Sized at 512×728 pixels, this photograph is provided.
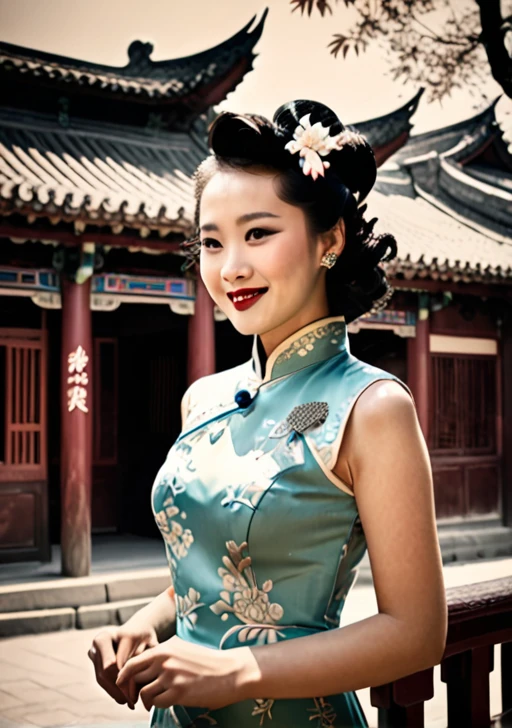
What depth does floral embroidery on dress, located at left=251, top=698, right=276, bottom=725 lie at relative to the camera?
84cm

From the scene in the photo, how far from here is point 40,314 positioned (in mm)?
4711

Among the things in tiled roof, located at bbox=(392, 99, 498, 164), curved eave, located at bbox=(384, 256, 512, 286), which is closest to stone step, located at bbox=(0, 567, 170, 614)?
curved eave, located at bbox=(384, 256, 512, 286)

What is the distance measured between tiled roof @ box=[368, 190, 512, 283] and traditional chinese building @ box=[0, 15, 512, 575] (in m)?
0.02

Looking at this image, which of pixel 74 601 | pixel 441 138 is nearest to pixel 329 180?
pixel 74 601

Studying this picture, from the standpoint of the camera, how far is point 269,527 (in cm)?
81

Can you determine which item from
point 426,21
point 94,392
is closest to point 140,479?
point 94,392

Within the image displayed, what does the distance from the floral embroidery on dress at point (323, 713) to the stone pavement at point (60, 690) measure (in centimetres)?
160

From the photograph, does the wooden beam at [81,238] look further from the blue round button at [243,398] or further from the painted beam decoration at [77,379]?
the blue round button at [243,398]

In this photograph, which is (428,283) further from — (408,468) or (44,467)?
(408,468)

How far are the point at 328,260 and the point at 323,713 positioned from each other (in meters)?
0.48

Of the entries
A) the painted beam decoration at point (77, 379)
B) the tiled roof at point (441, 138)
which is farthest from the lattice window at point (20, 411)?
the tiled roof at point (441, 138)

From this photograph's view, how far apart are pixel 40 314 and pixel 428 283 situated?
249 cm

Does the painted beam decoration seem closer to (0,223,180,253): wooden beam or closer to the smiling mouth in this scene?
(0,223,180,253): wooden beam

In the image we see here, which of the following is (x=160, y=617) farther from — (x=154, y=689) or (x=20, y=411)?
(x=20, y=411)
